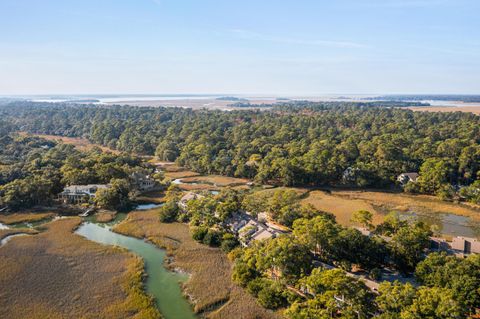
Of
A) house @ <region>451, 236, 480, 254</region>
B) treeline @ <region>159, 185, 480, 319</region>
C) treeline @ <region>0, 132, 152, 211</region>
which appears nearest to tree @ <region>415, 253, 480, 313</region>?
treeline @ <region>159, 185, 480, 319</region>

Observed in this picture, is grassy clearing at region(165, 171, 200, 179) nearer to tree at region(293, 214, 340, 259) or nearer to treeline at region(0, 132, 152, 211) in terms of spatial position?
treeline at region(0, 132, 152, 211)

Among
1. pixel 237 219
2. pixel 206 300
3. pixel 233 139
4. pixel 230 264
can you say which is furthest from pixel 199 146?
pixel 206 300

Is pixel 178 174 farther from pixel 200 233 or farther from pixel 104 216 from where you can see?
pixel 200 233

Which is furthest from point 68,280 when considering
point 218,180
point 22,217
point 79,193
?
point 218,180

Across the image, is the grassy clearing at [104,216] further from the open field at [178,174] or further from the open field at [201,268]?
the open field at [178,174]

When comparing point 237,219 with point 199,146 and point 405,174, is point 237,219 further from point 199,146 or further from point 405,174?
point 199,146

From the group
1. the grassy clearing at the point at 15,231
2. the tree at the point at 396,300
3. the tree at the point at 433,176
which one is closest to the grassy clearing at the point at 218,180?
the grassy clearing at the point at 15,231
